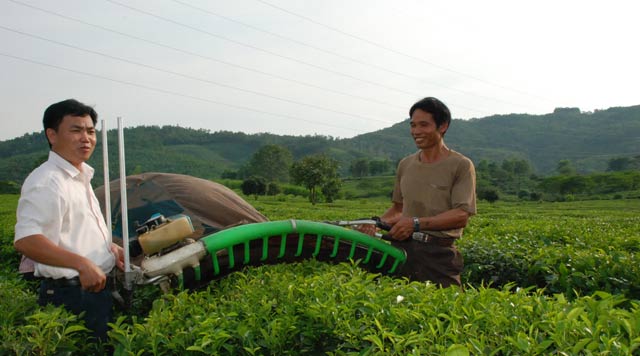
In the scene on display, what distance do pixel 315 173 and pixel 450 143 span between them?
109m

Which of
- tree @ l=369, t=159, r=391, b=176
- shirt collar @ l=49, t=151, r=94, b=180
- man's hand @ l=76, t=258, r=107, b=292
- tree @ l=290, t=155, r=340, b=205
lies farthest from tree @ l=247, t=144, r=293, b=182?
man's hand @ l=76, t=258, r=107, b=292

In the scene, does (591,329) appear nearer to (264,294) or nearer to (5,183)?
(264,294)

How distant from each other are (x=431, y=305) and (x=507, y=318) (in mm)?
334

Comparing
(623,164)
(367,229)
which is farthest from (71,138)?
(623,164)

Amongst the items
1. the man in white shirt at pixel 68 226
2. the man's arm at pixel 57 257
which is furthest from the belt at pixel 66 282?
the man's arm at pixel 57 257

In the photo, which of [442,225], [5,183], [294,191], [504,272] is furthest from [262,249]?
[294,191]

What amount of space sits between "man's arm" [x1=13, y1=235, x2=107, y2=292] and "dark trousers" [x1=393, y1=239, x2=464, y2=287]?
7.37 ft

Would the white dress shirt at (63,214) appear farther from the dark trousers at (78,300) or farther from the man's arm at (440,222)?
the man's arm at (440,222)

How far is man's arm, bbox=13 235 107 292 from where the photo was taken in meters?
2.46

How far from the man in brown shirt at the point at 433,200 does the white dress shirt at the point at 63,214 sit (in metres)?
1.95

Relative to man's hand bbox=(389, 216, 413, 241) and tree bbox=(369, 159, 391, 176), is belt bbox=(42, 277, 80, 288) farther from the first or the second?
tree bbox=(369, 159, 391, 176)

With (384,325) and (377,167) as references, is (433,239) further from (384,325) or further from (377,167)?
(377,167)

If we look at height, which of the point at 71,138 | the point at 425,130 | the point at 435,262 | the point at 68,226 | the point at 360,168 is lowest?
the point at 360,168

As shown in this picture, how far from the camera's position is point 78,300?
104 inches
